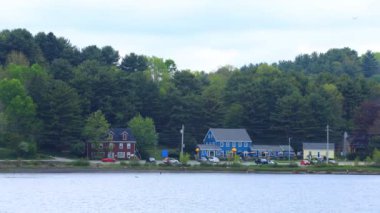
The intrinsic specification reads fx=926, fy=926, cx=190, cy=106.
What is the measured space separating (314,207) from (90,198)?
15.2 meters

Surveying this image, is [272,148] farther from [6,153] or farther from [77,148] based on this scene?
[6,153]

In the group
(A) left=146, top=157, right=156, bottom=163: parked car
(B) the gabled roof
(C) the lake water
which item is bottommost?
(C) the lake water

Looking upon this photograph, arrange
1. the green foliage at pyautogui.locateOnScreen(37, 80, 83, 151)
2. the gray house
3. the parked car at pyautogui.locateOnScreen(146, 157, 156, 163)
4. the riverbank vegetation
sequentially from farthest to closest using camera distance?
the gray house, the green foliage at pyautogui.locateOnScreen(37, 80, 83, 151), the parked car at pyautogui.locateOnScreen(146, 157, 156, 163), the riverbank vegetation

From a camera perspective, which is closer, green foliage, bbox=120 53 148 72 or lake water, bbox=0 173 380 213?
lake water, bbox=0 173 380 213

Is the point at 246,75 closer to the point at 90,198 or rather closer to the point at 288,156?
the point at 288,156

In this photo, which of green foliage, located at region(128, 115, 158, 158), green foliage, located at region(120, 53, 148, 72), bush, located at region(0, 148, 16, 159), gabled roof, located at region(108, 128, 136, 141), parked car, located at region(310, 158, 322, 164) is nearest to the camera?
bush, located at region(0, 148, 16, 159)

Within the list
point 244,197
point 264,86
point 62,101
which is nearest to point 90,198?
point 244,197

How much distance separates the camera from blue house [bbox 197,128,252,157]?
121 meters

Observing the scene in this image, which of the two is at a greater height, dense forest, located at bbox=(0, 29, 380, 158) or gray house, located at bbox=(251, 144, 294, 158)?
dense forest, located at bbox=(0, 29, 380, 158)

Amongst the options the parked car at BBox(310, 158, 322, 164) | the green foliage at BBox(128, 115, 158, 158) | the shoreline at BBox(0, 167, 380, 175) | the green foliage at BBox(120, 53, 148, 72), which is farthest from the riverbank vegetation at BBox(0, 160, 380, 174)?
the green foliage at BBox(120, 53, 148, 72)

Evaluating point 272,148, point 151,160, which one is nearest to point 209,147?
point 272,148

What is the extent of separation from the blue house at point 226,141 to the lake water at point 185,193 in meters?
25.3

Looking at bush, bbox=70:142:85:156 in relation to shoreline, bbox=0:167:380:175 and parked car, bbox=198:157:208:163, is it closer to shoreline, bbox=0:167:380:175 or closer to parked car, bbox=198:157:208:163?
shoreline, bbox=0:167:380:175

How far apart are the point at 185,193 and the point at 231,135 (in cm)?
5327
